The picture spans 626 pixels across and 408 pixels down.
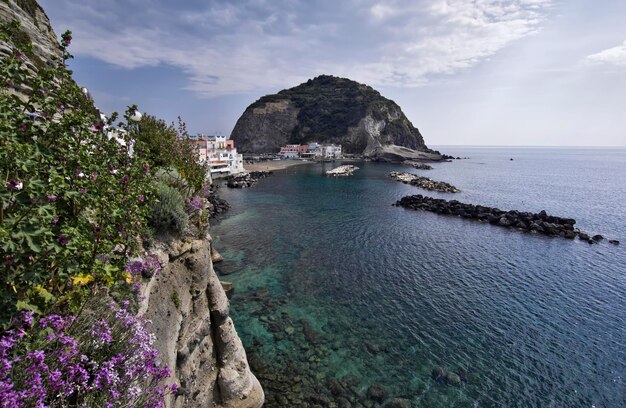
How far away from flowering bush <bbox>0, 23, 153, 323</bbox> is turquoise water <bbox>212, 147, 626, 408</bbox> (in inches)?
423

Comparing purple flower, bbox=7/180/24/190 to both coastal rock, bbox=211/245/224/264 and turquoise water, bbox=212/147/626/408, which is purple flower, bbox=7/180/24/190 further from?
coastal rock, bbox=211/245/224/264

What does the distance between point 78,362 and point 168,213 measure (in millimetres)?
6078

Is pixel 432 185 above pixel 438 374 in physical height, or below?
above

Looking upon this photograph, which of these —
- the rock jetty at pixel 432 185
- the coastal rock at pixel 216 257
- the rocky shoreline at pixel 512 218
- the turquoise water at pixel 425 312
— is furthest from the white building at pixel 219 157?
the coastal rock at pixel 216 257

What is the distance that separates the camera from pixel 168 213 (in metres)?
10.2

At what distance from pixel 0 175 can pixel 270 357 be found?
14125 mm

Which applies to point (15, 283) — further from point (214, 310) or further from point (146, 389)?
point (214, 310)

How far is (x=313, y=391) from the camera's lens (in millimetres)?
13359

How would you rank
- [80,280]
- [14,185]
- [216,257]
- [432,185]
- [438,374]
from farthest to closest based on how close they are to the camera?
[432,185] → [216,257] → [438,374] → [80,280] → [14,185]

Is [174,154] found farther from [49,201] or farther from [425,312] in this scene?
[425,312]

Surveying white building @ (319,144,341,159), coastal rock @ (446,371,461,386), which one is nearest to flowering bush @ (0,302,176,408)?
coastal rock @ (446,371,461,386)

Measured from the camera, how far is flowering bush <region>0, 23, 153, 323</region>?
4.16 m

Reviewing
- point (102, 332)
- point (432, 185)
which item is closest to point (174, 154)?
point (102, 332)

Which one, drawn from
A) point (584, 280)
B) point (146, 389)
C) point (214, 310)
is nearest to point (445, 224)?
point (584, 280)
